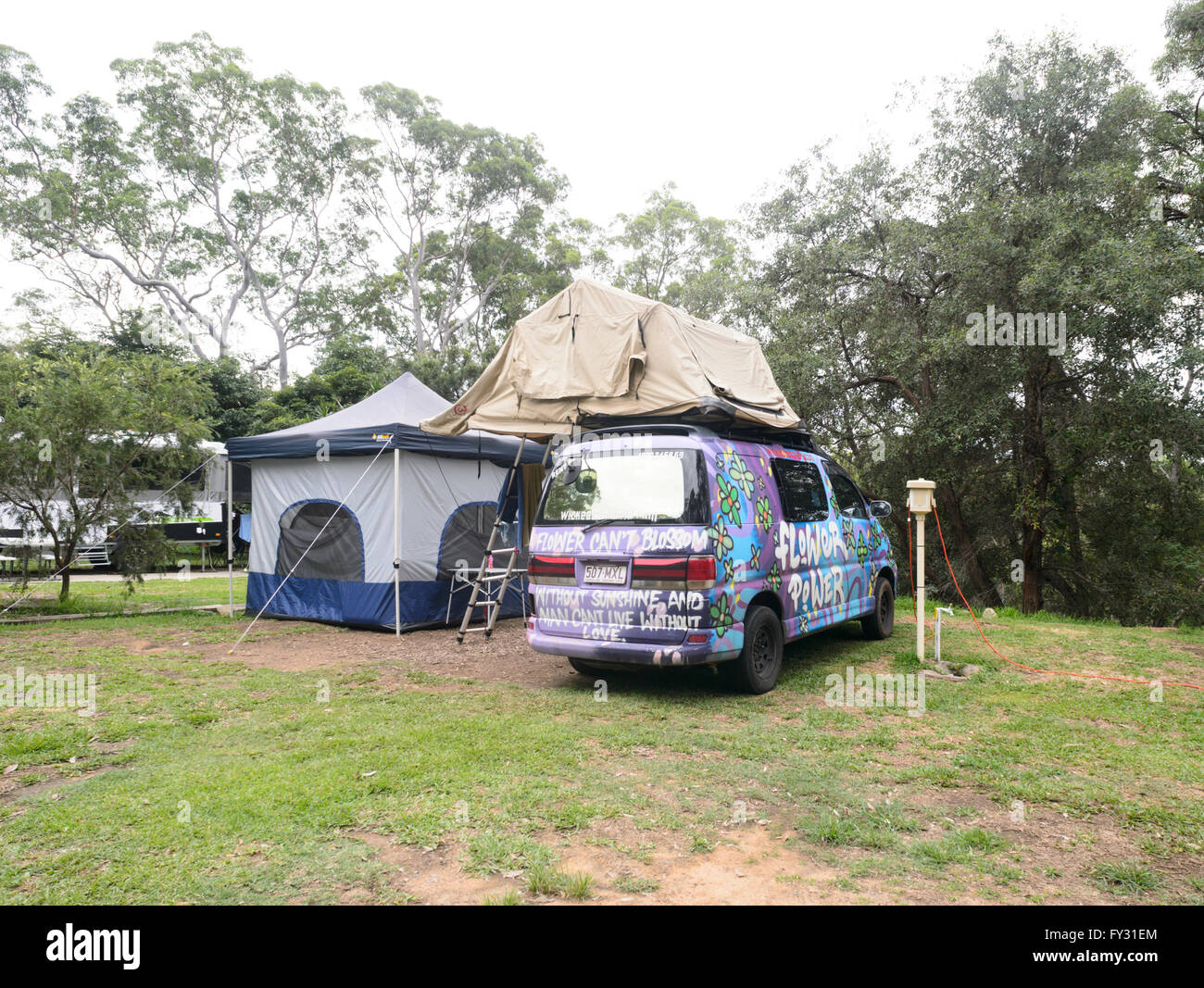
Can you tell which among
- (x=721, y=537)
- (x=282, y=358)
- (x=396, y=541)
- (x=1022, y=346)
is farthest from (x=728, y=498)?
(x=282, y=358)

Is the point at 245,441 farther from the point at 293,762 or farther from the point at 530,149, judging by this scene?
the point at 530,149

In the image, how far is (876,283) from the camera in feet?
44.6

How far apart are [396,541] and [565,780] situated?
5381mm

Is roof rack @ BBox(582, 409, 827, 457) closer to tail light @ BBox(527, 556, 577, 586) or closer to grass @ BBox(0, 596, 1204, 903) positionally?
→ tail light @ BBox(527, 556, 577, 586)

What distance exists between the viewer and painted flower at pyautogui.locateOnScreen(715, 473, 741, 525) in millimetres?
5344

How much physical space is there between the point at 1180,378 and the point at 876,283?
5.09 m

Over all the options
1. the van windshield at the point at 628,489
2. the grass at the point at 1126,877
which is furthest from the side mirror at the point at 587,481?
the grass at the point at 1126,877

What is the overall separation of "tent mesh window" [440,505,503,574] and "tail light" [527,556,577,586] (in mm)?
3938

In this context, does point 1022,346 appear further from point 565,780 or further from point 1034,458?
point 565,780

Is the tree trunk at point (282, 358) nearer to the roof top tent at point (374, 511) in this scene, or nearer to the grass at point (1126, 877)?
the roof top tent at point (374, 511)

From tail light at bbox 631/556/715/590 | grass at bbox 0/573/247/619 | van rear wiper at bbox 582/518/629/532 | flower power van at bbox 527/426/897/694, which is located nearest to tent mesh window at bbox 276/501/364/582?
grass at bbox 0/573/247/619

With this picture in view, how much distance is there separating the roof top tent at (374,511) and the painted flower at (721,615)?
12.9ft

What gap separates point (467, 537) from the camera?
9.88 meters
